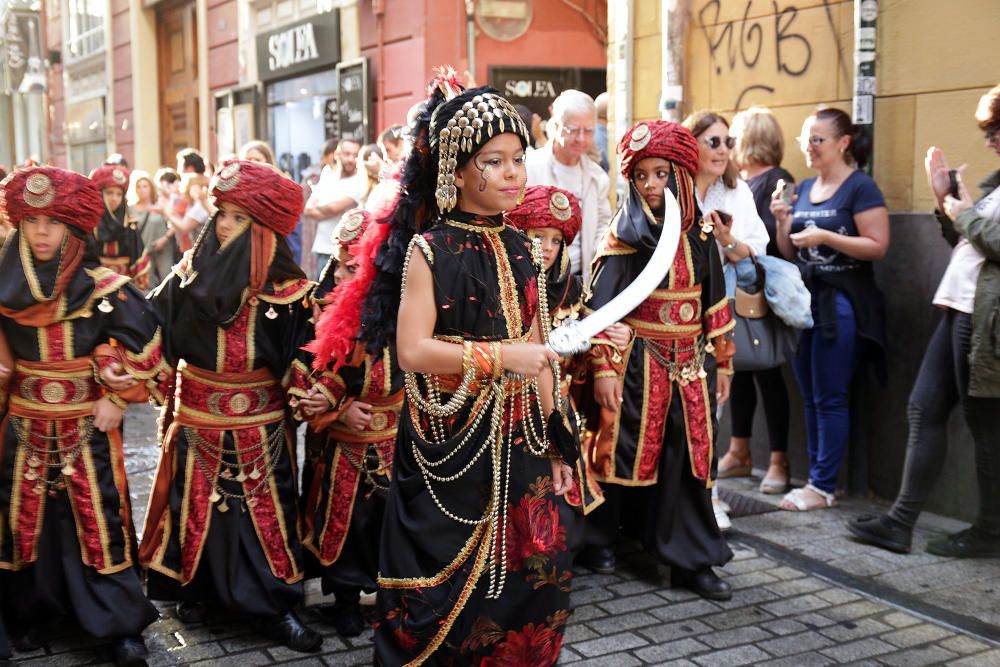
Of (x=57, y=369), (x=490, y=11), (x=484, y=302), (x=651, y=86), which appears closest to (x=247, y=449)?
(x=57, y=369)

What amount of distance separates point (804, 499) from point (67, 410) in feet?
13.0

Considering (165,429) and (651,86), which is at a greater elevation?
(651,86)

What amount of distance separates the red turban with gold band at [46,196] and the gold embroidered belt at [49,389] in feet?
1.75

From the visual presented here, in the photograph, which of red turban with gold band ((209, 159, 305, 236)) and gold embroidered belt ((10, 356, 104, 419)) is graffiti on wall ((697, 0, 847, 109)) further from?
gold embroidered belt ((10, 356, 104, 419))

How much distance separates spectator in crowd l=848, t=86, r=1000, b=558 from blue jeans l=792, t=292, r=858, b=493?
634mm

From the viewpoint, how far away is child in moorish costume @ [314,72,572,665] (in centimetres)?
314

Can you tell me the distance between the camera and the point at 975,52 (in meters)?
5.64

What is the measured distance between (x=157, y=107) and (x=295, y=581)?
19.6m

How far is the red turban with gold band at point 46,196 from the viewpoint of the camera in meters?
3.97

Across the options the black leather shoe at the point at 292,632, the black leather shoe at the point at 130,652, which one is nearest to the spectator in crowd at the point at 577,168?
the black leather shoe at the point at 292,632

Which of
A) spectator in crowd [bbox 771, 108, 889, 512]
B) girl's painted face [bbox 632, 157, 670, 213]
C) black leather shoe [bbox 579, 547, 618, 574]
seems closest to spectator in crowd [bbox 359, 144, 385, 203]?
spectator in crowd [bbox 771, 108, 889, 512]

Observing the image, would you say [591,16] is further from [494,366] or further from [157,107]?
[157,107]

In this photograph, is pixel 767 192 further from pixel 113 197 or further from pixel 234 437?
pixel 113 197

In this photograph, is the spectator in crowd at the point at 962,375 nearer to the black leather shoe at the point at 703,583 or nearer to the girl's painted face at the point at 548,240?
the black leather shoe at the point at 703,583
